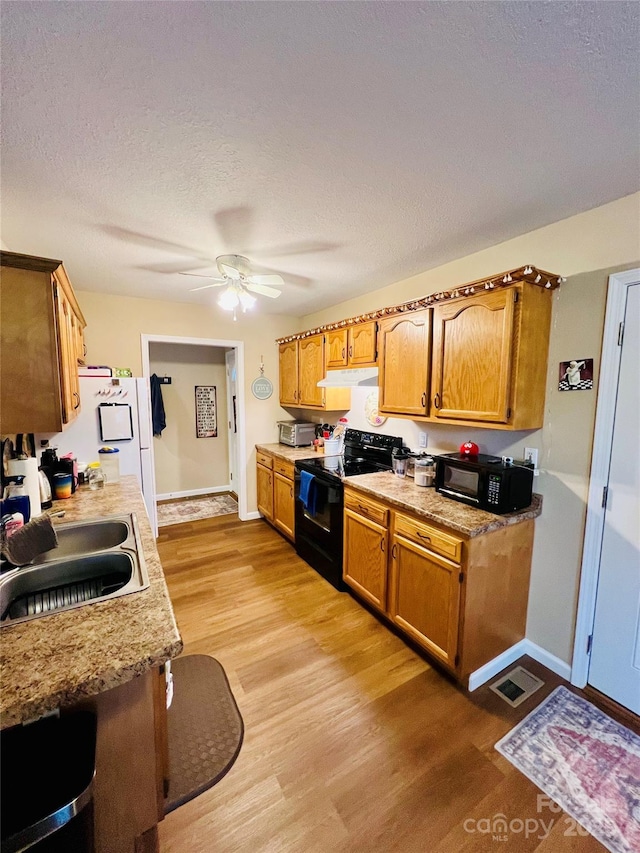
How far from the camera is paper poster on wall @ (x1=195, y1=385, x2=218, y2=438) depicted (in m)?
5.34

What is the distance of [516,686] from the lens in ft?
6.30

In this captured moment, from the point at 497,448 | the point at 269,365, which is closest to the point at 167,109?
the point at 497,448

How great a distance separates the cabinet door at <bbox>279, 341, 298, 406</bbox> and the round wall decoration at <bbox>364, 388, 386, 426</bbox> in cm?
97

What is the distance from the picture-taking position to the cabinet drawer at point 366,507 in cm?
225

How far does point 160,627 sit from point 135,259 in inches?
95.3

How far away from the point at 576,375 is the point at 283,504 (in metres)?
2.73

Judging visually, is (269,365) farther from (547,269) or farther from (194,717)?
(194,717)

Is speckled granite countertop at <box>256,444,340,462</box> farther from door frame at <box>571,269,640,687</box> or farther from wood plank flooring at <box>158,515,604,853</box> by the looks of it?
door frame at <box>571,269,640,687</box>

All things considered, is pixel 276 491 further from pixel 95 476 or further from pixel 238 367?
pixel 95 476

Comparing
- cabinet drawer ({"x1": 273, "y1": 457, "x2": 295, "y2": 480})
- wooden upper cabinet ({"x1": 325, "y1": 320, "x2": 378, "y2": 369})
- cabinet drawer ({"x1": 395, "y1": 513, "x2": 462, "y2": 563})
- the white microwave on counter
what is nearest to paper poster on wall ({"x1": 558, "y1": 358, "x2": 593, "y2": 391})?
cabinet drawer ({"x1": 395, "y1": 513, "x2": 462, "y2": 563})

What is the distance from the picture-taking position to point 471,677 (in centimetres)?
189

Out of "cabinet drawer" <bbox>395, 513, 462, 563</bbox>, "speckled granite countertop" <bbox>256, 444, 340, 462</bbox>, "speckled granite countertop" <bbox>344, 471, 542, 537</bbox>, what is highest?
"speckled granite countertop" <bbox>256, 444, 340, 462</bbox>

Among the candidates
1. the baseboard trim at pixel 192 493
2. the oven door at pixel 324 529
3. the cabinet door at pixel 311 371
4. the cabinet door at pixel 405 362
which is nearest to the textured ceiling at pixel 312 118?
the cabinet door at pixel 405 362

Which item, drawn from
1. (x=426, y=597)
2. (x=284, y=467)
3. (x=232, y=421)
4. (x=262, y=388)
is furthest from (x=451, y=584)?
(x=232, y=421)
